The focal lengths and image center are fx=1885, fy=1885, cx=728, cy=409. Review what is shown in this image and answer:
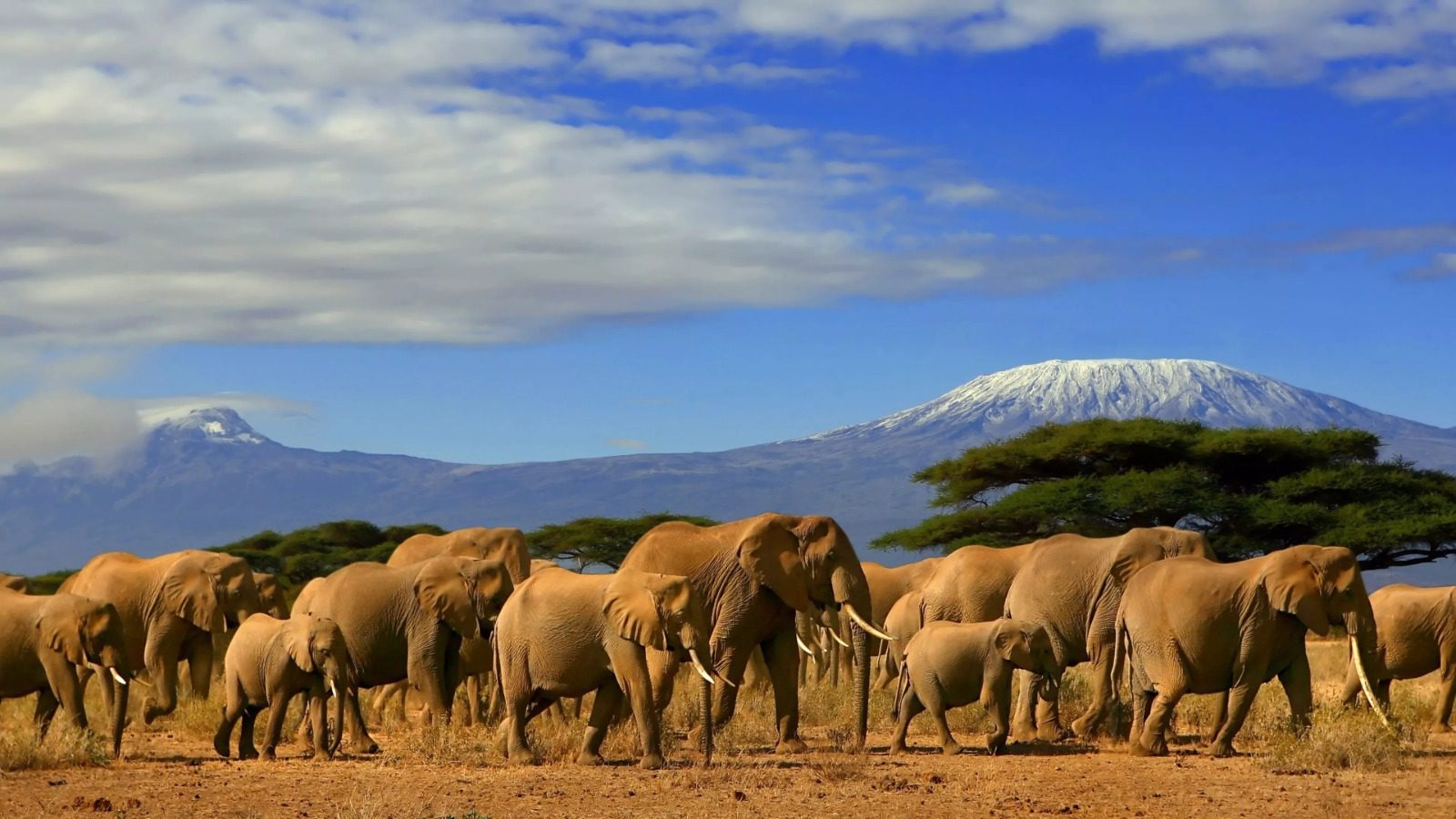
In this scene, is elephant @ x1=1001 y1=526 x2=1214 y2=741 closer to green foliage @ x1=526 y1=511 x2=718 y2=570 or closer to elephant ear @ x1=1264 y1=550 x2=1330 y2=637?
elephant ear @ x1=1264 y1=550 x2=1330 y2=637

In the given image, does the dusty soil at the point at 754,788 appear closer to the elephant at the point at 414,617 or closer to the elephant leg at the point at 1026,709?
the elephant at the point at 414,617

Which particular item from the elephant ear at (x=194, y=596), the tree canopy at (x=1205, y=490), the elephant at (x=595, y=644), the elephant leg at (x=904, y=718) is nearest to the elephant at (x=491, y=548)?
the elephant ear at (x=194, y=596)

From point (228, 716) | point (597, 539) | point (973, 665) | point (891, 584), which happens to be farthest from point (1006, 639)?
point (597, 539)

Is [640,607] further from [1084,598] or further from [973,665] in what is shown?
[1084,598]

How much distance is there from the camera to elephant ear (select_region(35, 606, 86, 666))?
57.6 feet

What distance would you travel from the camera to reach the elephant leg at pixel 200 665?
22297 millimetres

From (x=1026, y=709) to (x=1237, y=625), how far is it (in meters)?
2.90

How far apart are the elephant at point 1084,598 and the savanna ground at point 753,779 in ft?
2.04

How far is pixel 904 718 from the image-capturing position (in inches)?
715

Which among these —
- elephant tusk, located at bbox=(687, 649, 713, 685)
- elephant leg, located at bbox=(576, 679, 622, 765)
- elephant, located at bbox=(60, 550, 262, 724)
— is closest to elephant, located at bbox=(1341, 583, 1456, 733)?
elephant tusk, located at bbox=(687, 649, 713, 685)

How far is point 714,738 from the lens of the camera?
18422 mm

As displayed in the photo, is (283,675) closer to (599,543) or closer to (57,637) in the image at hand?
(57,637)

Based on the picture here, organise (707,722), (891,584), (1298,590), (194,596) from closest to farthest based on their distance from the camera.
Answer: (707,722)
(1298,590)
(194,596)
(891,584)

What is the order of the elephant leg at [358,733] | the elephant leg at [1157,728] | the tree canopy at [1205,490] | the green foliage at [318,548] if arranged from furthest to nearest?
the green foliage at [318,548] → the tree canopy at [1205,490] → the elephant leg at [358,733] → the elephant leg at [1157,728]
